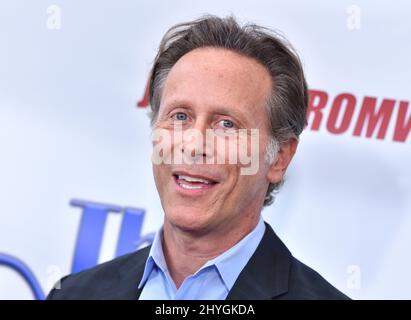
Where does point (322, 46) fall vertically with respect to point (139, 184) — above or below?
above

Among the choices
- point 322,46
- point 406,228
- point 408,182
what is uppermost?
point 322,46

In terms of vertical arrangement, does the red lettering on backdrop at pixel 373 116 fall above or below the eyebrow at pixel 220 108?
below

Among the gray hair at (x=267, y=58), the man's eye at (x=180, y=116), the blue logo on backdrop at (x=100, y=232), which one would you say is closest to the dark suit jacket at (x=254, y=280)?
the gray hair at (x=267, y=58)

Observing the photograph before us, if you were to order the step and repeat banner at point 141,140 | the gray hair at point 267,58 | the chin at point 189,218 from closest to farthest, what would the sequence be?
the chin at point 189,218, the gray hair at point 267,58, the step and repeat banner at point 141,140

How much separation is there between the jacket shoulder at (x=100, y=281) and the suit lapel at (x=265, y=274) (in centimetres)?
28

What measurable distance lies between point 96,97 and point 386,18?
1.08 m

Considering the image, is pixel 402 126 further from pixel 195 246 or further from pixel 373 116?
pixel 195 246

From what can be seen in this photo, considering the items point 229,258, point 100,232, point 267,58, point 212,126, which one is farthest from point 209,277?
point 100,232

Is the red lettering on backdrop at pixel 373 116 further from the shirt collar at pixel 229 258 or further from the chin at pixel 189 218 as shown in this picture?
the chin at pixel 189 218

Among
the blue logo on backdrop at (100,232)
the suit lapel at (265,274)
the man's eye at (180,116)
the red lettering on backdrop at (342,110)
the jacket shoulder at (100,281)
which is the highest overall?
the man's eye at (180,116)

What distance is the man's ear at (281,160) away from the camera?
1742 mm

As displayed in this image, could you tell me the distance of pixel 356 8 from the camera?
253 cm
